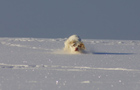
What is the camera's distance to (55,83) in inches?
409

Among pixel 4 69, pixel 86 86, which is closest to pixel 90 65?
pixel 4 69

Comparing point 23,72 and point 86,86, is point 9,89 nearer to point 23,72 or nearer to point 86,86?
point 86,86

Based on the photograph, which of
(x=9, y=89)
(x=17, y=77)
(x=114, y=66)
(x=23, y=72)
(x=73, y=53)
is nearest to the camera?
(x=9, y=89)

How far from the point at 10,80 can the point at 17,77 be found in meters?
0.58

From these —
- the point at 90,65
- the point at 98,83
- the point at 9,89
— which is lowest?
the point at 9,89

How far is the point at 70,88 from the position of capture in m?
9.70

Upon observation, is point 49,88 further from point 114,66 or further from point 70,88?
point 114,66

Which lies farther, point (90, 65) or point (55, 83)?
point (90, 65)

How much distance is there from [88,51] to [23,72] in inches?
326

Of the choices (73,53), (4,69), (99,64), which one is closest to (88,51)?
(73,53)

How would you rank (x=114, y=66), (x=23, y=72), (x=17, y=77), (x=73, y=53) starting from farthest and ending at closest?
(x=73, y=53)
(x=114, y=66)
(x=23, y=72)
(x=17, y=77)

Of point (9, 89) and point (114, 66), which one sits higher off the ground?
point (114, 66)

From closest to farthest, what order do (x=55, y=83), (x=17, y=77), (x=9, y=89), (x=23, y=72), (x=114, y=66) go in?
(x=9, y=89) < (x=55, y=83) < (x=17, y=77) < (x=23, y=72) < (x=114, y=66)

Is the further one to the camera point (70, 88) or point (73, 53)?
point (73, 53)
